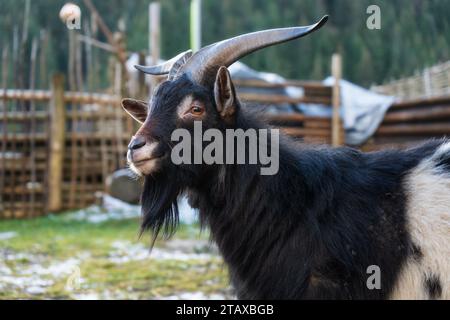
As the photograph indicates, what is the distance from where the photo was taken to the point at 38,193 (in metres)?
10.8

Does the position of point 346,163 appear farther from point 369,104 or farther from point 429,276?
point 369,104

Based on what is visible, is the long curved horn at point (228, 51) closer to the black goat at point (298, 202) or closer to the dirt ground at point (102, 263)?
the black goat at point (298, 202)

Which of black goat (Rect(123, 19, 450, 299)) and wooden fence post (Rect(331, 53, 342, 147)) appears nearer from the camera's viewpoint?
black goat (Rect(123, 19, 450, 299))

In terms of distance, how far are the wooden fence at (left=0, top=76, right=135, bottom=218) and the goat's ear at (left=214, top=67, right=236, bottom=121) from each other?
7.71 metres

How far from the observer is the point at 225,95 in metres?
2.94

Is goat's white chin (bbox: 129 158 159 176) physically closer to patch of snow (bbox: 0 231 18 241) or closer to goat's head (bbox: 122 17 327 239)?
goat's head (bbox: 122 17 327 239)

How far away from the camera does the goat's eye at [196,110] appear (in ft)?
9.61

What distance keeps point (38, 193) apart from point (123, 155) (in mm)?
1670

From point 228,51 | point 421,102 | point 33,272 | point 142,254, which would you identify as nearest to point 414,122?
point 421,102

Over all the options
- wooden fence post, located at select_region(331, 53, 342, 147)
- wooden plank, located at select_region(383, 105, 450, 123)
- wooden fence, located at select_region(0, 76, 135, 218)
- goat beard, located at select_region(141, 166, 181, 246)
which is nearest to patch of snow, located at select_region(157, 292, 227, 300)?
goat beard, located at select_region(141, 166, 181, 246)

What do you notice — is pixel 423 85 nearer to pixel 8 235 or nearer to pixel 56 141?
pixel 56 141

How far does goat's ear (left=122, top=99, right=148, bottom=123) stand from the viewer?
11.0 feet

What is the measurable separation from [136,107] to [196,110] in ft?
1.87
